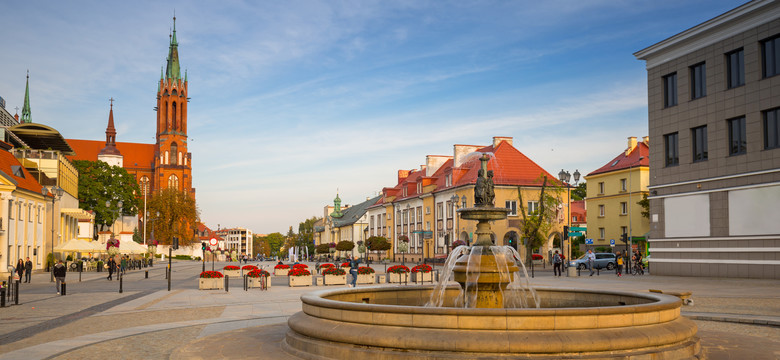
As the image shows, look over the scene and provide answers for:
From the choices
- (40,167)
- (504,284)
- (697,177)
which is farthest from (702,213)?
(40,167)

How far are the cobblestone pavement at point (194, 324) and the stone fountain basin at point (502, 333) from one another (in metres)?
1.03

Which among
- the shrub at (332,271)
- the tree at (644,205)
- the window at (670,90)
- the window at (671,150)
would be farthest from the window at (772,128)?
the tree at (644,205)

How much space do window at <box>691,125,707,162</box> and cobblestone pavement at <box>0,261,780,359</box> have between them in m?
9.44

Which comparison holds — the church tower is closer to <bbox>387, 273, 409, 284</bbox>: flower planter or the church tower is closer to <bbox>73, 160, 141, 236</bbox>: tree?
<bbox>73, 160, 141, 236</bbox>: tree

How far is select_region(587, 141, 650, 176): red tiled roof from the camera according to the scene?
69.1m

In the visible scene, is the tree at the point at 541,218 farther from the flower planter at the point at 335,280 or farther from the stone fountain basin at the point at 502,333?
the stone fountain basin at the point at 502,333

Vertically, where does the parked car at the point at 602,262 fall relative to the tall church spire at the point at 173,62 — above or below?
below

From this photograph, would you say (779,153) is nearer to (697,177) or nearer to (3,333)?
(697,177)

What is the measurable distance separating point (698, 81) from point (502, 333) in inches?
1280

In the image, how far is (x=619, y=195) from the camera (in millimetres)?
70875

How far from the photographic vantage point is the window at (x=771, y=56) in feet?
103

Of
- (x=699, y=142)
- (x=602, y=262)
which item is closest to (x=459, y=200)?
(x=602, y=262)

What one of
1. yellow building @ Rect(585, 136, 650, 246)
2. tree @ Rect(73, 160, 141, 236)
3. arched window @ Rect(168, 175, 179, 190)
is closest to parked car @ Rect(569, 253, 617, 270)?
yellow building @ Rect(585, 136, 650, 246)

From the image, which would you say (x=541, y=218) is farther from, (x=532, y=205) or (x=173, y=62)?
(x=173, y=62)
